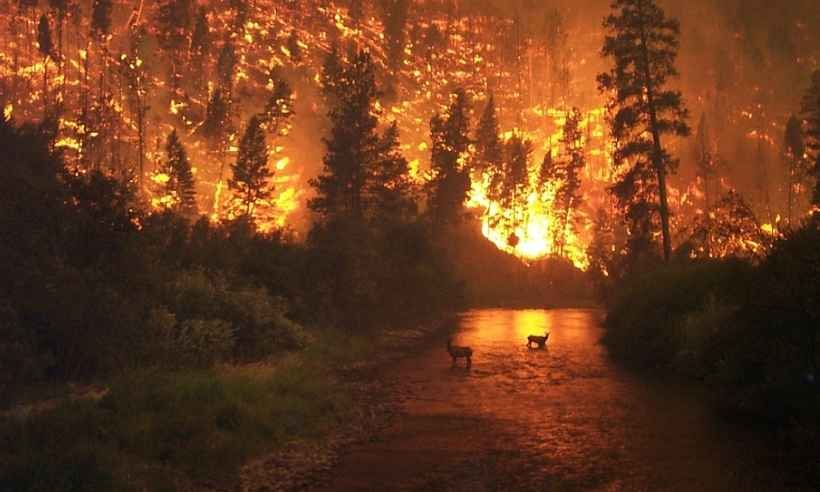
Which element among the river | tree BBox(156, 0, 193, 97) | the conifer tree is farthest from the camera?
the conifer tree

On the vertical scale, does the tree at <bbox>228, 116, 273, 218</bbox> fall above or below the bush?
above

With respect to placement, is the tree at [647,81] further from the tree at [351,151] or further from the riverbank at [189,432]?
the tree at [351,151]

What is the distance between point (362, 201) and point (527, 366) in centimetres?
3742

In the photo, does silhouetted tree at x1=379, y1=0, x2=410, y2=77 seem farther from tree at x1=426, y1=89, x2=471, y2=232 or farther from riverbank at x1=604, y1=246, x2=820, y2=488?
riverbank at x1=604, y1=246, x2=820, y2=488

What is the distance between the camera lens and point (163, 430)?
547 inches

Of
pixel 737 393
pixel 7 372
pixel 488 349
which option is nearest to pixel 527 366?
pixel 488 349

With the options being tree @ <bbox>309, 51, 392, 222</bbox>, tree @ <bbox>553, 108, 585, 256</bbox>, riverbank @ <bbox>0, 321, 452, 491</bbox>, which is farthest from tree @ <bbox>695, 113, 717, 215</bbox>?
riverbank @ <bbox>0, 321, 452, 491</bbox>

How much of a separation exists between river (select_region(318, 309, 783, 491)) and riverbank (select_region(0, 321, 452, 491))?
144cm

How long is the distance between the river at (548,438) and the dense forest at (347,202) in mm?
1950

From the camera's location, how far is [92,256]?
63.7 feet

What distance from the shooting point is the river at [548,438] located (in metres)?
13.3

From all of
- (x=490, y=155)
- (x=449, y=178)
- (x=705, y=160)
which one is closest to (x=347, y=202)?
(x=449, y=178)

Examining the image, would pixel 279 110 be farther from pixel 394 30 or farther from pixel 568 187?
pixel 568 187

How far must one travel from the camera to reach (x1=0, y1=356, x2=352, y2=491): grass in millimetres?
10602
